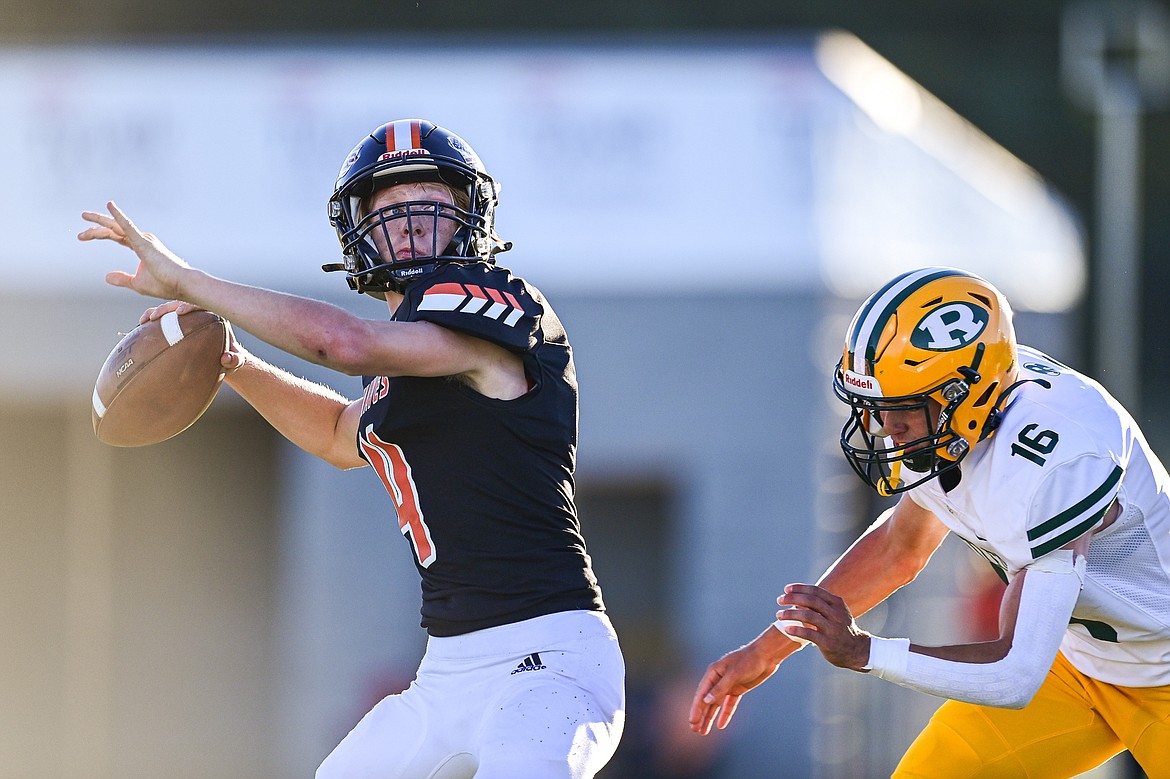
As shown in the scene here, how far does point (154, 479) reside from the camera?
12.3 meters

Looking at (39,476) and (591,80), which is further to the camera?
(39,476)

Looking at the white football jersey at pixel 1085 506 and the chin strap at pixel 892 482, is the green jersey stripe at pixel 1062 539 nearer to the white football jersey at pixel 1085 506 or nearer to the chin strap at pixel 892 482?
the white football jersey at pixel 1085 506

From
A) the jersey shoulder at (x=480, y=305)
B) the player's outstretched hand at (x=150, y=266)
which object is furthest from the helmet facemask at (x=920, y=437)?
the player's outstretched hand at (x=150, y=266)

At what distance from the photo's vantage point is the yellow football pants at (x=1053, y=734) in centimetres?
414

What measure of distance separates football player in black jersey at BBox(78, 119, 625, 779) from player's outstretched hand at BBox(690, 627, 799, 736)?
644mm

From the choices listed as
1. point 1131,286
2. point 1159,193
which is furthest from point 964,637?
point 1159,193

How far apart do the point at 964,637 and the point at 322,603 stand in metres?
4.39

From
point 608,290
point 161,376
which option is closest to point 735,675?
point 161,376

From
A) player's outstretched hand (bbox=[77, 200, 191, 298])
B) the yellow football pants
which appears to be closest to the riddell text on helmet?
the yellow football pants

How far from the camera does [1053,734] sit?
4.25 m

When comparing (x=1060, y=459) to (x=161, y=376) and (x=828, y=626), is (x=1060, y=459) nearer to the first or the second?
(x=828, y=626)

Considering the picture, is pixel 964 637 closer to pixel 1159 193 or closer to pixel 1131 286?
pixel 1131 286

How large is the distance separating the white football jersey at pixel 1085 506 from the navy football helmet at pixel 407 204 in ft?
4.87

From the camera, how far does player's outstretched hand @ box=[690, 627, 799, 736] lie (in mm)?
4328
